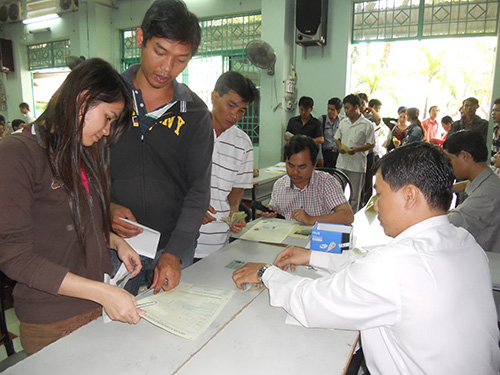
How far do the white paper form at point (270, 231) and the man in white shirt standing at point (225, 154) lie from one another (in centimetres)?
10

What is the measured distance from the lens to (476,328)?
871 millimetres

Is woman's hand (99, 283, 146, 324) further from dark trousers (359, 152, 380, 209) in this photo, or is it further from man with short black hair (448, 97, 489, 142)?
man with short black hair (448, 97, 489, 142)

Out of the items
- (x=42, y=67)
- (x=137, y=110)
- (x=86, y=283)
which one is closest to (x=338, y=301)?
(x=86, y=283)

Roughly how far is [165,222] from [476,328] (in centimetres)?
108

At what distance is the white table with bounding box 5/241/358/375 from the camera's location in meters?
0.84

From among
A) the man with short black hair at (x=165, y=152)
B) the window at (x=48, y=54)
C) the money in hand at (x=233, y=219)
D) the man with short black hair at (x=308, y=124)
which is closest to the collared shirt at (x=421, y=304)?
the man with short black hair at (x=165, y=152)

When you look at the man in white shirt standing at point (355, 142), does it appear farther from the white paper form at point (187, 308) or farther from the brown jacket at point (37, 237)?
the brown jacket at point (37, 237)

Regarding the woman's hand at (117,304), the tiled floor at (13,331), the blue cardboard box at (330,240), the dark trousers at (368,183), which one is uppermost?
the woman's hand at (117,304)

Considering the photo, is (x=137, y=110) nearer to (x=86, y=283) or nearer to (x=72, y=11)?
(x=86, y=283)

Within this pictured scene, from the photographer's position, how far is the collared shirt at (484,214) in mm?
1981

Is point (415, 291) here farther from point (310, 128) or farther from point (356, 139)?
point (310, 128)

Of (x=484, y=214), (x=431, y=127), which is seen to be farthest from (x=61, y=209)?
(x=431, y=127)

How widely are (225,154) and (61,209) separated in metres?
1.10

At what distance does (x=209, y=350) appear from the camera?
915mm
